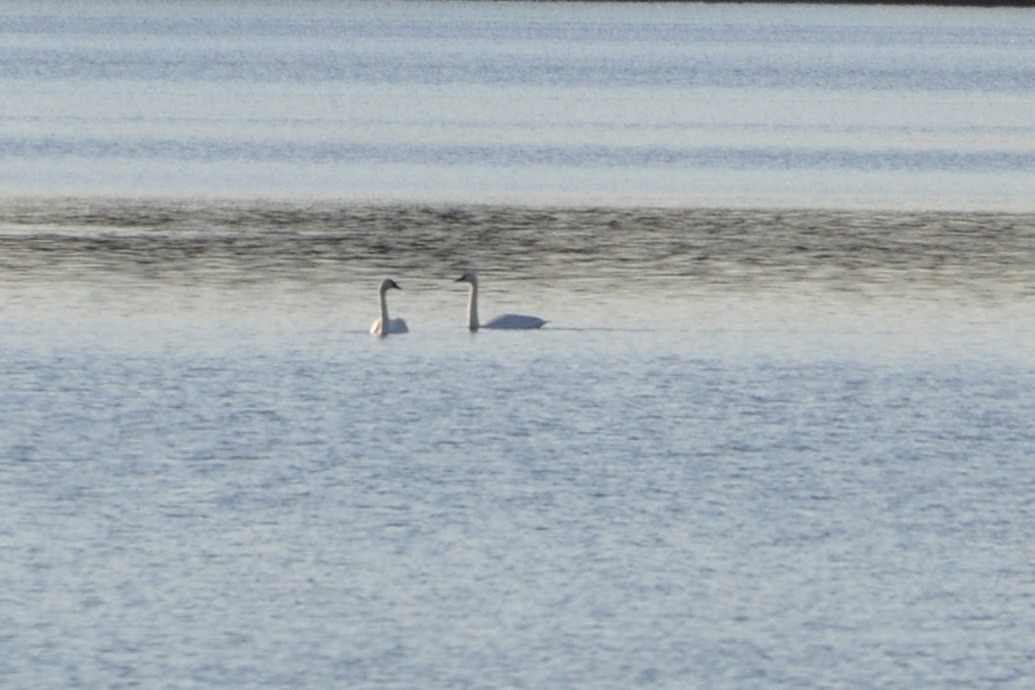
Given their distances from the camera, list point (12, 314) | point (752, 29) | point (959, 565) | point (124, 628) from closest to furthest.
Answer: point (124, 628)
point (959, 565)
point (12, 314)
point (752, 29)

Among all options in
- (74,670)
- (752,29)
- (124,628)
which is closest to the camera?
(74,670)

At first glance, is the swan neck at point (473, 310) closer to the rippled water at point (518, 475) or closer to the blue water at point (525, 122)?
the rippled water at point (518, 475)

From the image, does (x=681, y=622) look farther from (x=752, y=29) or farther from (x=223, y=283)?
(x=752, y=29)

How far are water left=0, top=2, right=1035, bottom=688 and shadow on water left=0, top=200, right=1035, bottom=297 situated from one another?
5.1 inches

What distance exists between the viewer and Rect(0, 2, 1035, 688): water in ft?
47.5

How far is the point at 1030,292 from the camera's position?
99.7 feet

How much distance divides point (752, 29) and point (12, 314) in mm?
160933

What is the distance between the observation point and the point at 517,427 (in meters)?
20.9

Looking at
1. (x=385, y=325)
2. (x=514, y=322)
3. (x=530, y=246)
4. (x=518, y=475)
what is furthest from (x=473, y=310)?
(x=530, y=246)

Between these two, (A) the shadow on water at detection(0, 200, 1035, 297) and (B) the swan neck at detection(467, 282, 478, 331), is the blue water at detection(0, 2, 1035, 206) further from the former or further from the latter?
(B) the swan neck at detection(467, 282, 478, 331)

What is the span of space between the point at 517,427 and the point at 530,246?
14874mm

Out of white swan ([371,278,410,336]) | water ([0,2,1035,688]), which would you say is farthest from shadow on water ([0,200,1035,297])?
white swan ([371,278,410,336])

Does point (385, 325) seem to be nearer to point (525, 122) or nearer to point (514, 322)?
point (514, 322)

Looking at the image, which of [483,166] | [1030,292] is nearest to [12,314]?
[1030,292]
